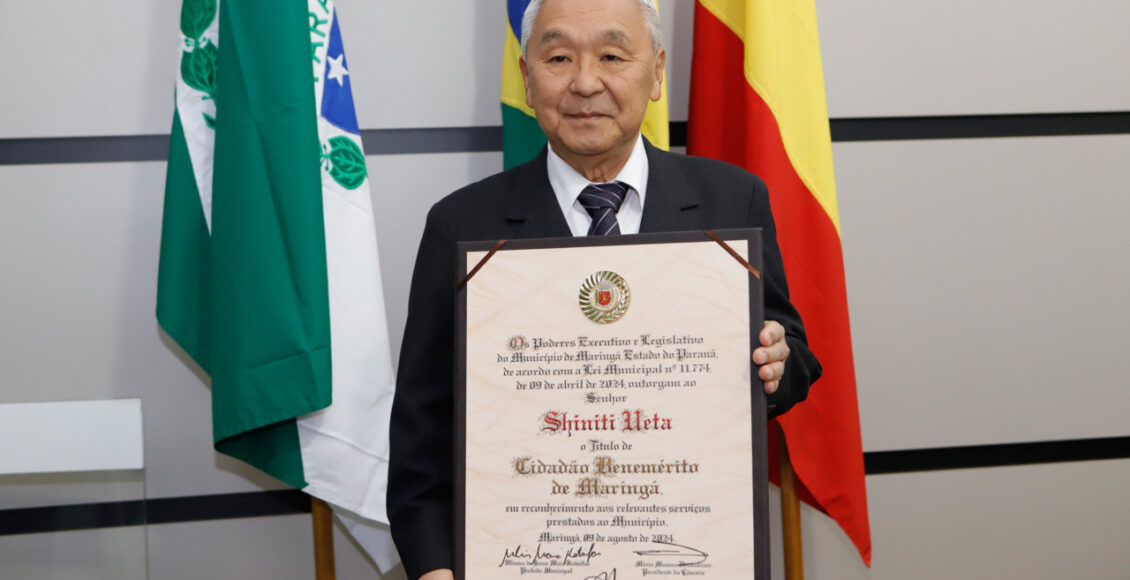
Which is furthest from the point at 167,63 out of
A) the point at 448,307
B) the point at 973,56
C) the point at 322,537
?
the point at 973,56

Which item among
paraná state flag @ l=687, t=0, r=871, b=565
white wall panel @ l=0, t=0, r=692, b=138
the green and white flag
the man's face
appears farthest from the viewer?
white wall panel @ l=0, t=0, r=692, b=138

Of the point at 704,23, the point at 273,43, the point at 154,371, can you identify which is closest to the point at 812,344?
the point at 704,23

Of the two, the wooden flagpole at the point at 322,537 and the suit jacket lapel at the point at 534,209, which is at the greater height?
the suit jacket lapel at the point at 534,209

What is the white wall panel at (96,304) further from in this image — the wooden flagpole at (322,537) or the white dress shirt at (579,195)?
the white dress shirt at (579,195)

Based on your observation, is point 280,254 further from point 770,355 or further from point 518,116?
point 770,355

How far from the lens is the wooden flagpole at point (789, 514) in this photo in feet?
5.92

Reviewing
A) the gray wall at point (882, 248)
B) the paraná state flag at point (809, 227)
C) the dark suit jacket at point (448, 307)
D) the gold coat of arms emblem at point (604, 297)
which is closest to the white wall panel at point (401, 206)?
the gray wall at point (882, 248)

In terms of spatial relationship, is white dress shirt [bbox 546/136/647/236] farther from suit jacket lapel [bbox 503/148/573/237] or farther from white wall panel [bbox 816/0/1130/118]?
white wall panel [bbox 816/0/1130/118]

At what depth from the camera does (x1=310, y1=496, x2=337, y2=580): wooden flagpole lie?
1.72 m

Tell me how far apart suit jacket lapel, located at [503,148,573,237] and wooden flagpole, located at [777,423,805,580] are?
905 mm

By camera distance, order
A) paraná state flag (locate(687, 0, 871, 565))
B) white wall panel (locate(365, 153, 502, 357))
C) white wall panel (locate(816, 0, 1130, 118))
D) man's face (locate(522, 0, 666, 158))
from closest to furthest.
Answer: man's face (locate(522, 0, 666, 158)) < paraná state flag (locate(687, 0, 871, 565)) < white wall panel (locate(365, 153, 502, 357)) < white wall panel (locate(816, 0, 1130, 118))

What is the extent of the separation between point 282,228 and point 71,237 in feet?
1.98
